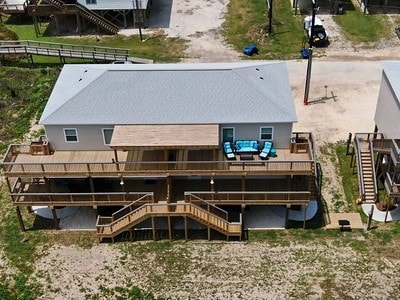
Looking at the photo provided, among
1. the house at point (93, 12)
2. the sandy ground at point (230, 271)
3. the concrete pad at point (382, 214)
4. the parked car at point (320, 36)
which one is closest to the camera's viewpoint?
the sandy ground at point (230, 271)

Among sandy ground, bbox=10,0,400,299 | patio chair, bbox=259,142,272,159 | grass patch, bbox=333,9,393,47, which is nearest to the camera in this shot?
sandy ground, bbox=10,0,400,299

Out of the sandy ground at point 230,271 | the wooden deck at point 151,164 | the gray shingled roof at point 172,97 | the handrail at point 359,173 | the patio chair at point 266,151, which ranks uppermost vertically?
the gray shingled roof at point 172,97

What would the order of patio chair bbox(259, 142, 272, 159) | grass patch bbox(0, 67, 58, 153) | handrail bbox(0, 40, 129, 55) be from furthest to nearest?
handrail bbox(0, 40, 129, 55) → grass patch bbox(0, 67, 58, 153) → patio chair bbox(259, 142, 272, 159)

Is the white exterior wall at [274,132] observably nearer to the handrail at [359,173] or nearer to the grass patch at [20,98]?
the handrail at [359,173]

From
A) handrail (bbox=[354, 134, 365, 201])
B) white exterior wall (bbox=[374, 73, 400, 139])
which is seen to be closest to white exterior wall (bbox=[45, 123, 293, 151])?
handrail (bbox=[354, 134, 365, 201])

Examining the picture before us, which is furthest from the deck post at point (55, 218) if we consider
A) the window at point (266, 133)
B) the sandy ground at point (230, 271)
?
the window at point (266, 133)

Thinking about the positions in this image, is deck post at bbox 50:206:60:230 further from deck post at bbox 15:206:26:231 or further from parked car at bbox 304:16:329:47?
parked car at bbox 304:16:329:47

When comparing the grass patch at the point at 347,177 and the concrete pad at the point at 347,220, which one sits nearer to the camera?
the concrete pad at the point at 347,220
